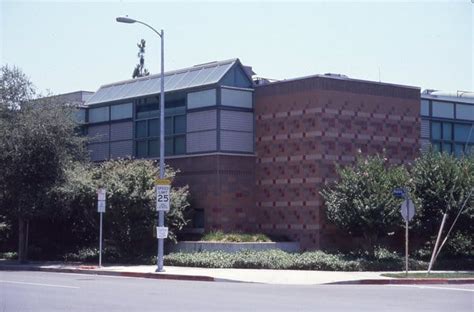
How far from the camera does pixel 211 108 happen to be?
37.2 meters

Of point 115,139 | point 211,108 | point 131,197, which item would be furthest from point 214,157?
point 115,139

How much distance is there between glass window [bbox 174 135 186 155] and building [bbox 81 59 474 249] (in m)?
0.05

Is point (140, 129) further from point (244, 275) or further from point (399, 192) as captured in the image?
point (399, 192)

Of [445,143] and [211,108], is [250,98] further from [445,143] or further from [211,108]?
[445,143]

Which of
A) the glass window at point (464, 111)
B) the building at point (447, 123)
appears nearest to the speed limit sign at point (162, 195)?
the building at point (447, 123)

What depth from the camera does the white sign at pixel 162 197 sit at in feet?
98.0

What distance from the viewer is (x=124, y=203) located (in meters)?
34.1

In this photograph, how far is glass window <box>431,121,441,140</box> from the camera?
1592 inches

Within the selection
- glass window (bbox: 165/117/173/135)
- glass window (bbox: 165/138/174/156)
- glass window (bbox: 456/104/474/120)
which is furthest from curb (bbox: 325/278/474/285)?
glass window (bbox: 456/104/474/120)

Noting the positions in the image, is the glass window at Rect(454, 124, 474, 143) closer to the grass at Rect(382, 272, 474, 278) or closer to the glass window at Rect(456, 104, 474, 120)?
the glass window at Rect(456, 104, 474, 120)

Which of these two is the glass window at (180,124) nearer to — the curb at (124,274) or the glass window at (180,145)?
the glass window at (180,145)

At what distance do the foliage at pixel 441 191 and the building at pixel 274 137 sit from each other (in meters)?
2.95

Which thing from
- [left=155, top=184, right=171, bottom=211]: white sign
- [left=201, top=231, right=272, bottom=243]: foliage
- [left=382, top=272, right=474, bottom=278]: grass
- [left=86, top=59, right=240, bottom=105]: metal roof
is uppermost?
[left=86, top=59, right=240, bottom=105]: metal roof

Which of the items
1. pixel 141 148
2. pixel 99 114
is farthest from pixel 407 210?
pixel 99 114
